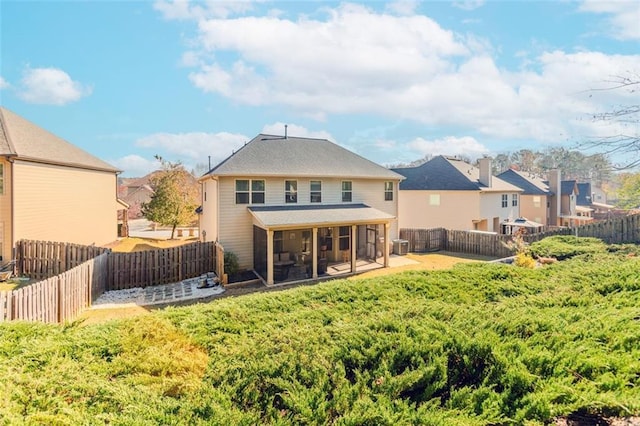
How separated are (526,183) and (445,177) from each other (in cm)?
1739

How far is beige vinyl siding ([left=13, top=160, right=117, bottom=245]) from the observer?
15.7 m

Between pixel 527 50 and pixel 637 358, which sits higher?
pixel 527 50

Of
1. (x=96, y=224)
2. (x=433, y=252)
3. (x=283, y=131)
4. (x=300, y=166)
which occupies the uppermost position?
(x=283, y=131)

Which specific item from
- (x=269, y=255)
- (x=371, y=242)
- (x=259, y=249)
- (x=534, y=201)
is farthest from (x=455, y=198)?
(x=269, y=255)

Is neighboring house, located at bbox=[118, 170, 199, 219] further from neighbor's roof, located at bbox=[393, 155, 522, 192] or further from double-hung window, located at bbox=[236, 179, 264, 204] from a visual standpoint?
double-hung window, located at bbox=[236, 179, 264, 204]

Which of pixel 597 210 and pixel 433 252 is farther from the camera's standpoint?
pixel 597 210

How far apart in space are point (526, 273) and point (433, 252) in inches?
546

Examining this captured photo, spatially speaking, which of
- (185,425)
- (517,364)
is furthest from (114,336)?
(517,364)

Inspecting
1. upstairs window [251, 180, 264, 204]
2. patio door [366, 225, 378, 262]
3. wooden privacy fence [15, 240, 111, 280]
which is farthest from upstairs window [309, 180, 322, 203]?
wooden privacy fence [15, 240, 111, 280]

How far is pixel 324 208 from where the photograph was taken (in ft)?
60.1

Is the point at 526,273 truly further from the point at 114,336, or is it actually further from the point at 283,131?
the point at 283,131

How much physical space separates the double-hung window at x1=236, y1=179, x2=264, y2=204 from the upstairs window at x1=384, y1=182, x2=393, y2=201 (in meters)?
8.29

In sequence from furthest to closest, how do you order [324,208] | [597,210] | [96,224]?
[597,210] < [96,224] < [324,208]

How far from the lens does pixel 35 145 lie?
17.4 metres
